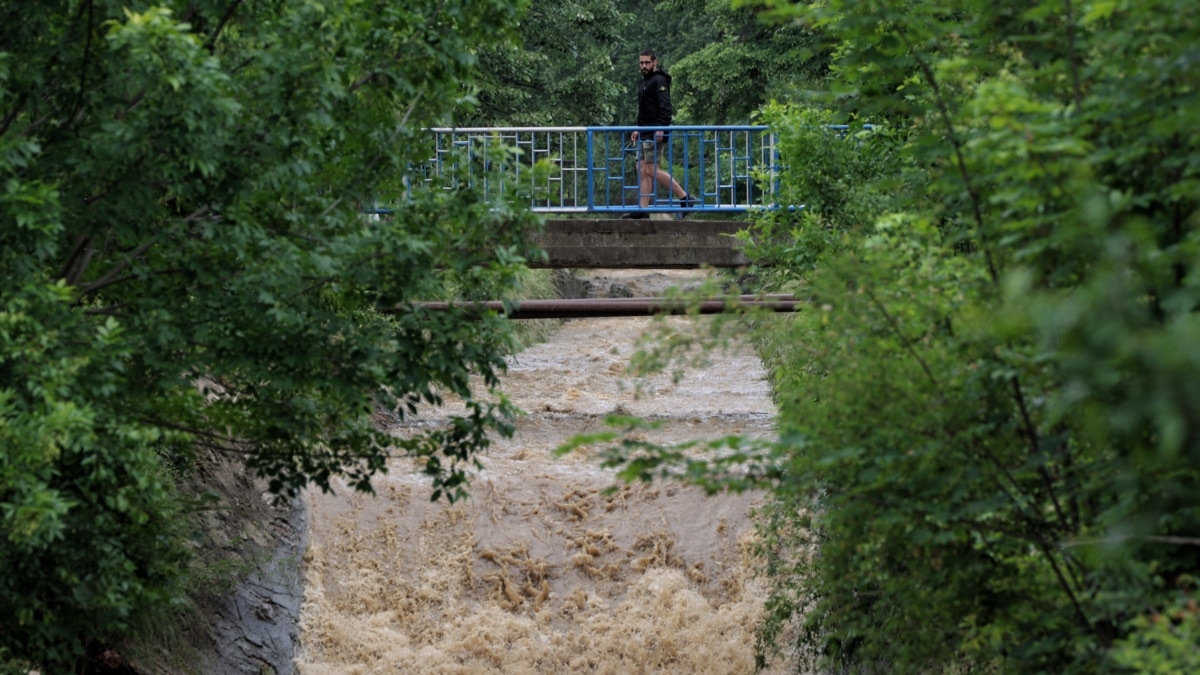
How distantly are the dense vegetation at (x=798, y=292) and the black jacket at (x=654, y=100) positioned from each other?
7275mm

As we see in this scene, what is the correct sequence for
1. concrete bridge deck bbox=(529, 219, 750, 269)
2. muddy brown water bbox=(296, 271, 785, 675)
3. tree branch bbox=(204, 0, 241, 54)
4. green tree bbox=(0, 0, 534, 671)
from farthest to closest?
concrete bridge deck bbox=(529, 219, 750, 269), muddy brown water bbox=(296, 271, 785, 675), tree branch bbox=(204, 0, 241, 54), green tree bbox=(0, 0, 534, 671)

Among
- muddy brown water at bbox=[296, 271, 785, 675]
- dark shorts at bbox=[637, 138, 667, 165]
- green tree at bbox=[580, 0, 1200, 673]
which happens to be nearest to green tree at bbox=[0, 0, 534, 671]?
A: green tree at bbox=[580, 0, 1200, 673]

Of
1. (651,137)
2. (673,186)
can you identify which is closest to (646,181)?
(673,186)

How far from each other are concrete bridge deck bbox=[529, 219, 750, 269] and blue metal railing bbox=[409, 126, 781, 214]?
1.28 ft

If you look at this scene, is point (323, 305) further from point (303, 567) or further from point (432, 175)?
point (303, 567)

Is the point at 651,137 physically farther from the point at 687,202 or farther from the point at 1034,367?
the point at 1034,367

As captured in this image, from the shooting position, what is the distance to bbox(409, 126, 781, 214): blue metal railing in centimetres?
615

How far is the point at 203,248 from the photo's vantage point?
5645mm

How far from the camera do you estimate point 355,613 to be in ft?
33.8

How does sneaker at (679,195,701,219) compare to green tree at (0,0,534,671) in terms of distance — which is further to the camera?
sneaker at (679,195,701,219)

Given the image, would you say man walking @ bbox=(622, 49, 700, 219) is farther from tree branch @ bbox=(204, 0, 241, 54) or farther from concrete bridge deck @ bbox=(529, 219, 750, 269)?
tree branch @ bbox=(204, 0, 241, 54)

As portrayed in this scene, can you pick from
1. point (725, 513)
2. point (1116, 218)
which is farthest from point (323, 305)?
point (725, 513)

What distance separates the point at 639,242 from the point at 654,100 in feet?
8.56

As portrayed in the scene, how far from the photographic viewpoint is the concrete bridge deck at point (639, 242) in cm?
1275
